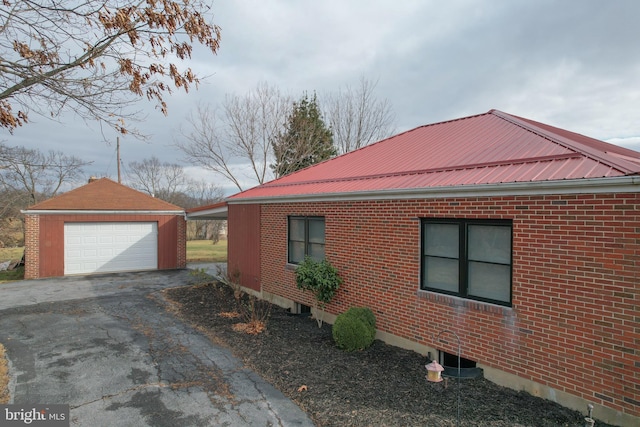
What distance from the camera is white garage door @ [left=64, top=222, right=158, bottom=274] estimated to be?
1627cm

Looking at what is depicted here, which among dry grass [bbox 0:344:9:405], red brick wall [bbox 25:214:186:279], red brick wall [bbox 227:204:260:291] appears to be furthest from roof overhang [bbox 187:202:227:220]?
dry grass [bbox 0:344:9:405]

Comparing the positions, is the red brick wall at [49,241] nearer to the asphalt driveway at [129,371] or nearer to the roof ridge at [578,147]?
the asphalt driveway at [129,371]

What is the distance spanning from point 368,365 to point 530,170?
3.95 metres

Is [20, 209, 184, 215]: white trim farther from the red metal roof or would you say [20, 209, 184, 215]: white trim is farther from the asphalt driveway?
the red metal roof

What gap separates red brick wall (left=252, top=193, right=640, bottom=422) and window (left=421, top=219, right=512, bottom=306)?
0.55 ft

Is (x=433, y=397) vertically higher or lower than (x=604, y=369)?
lower

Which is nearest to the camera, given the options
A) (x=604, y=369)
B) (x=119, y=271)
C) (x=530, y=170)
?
→ (x=604, y=369)

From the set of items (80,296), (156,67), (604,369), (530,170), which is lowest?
(80,296)

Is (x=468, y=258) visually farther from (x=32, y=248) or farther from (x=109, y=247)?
(x=32, y=248)

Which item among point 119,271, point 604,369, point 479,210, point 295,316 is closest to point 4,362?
point 295,316

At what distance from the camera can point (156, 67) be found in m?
5.28

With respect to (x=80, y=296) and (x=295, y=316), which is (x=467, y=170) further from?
(x=80, y=296)

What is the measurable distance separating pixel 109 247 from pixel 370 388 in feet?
51.3

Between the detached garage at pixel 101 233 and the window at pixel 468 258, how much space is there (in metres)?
14.6
